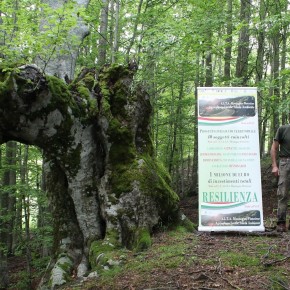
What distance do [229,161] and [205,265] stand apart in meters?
2.28

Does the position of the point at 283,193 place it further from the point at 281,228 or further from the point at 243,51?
the point at 243,51

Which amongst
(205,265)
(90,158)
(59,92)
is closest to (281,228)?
(205,265)

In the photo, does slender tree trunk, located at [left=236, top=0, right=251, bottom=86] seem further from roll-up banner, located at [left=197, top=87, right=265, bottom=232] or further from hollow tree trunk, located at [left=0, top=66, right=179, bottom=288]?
hollow tree trunk, located at [left=0, top=66, right=179, bottom=288]

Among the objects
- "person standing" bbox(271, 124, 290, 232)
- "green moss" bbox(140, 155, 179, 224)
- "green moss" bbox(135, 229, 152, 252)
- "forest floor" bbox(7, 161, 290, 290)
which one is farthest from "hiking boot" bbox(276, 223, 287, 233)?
→ "green moss" bbox(135, 229, 152, 252)

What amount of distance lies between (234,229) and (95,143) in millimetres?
2895

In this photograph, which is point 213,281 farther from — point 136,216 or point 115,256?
point 136,216

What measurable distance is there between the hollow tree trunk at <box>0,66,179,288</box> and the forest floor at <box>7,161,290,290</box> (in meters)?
0.63

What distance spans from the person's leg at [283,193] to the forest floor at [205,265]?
332 millimetres

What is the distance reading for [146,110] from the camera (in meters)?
6.53

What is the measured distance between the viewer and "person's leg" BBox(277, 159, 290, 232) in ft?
19.8

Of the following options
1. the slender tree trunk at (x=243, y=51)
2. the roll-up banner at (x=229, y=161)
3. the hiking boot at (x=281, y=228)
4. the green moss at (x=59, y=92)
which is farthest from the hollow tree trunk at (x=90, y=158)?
the slender tree trunk at (x=243, y=51)

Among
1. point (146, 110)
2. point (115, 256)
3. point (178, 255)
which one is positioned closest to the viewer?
point (178, 255)

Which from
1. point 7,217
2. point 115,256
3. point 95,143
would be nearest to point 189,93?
point 7,217

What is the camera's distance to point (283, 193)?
6066mm
